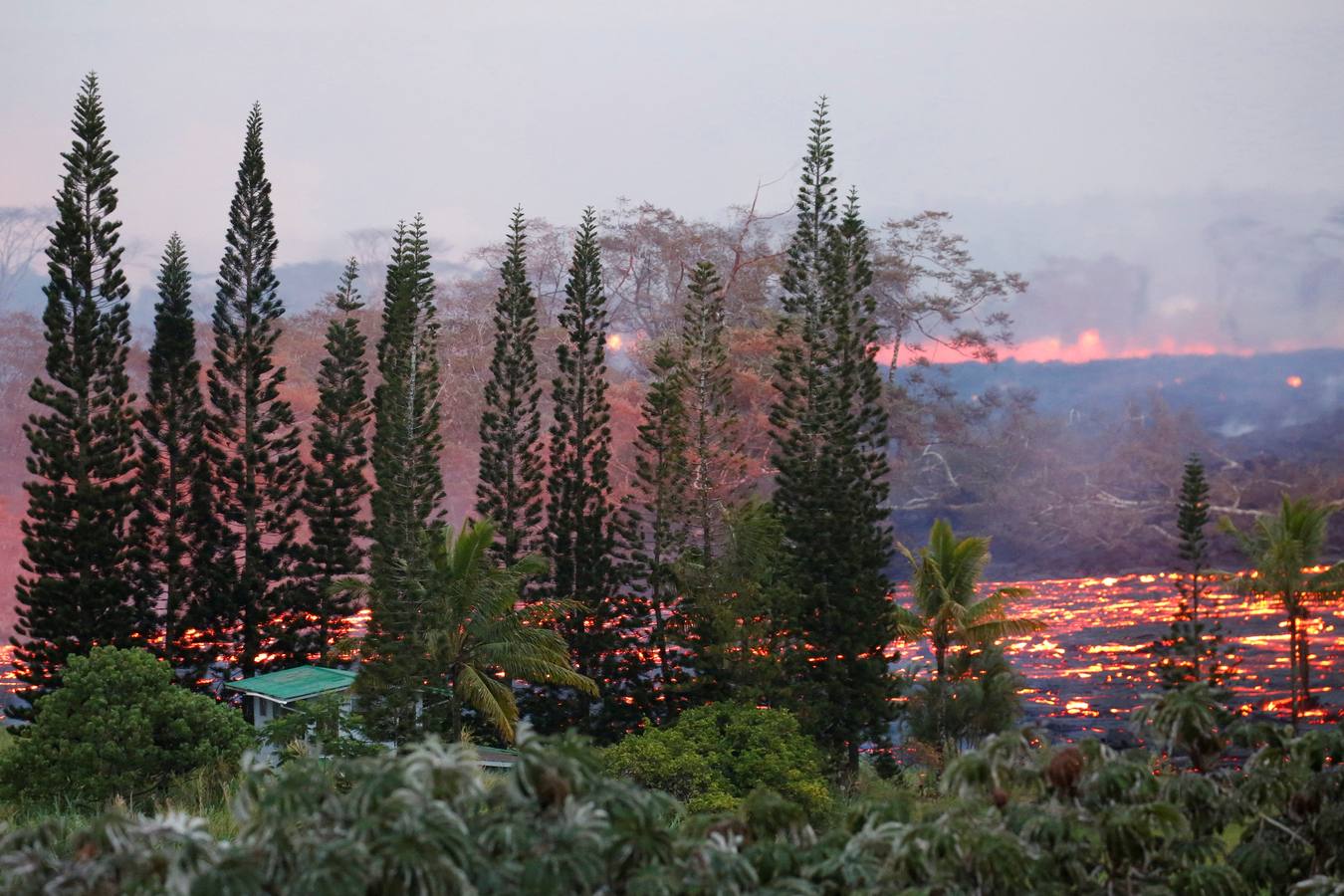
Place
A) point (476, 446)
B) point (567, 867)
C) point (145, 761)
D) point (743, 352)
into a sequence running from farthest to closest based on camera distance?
point (476, 446)
point (743, 352)
point (145, 761)
point (567, 867)

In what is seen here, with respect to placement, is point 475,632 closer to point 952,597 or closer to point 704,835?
point 952,597

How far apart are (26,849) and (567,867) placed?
1.85m

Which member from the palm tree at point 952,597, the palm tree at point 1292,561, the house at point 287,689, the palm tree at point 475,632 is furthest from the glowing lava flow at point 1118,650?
the palm tree at point 475,632

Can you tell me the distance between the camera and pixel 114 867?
14.7 feet

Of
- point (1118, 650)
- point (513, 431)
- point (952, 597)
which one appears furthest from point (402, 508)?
point (1118, 650)

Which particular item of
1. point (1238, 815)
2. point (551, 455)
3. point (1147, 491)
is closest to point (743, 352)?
point (551, 455)

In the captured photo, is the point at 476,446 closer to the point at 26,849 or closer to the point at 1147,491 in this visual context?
the point at 1147,491

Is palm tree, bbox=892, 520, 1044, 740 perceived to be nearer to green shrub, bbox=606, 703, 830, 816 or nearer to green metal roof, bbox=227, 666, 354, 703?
green shrub, bbox=606, 703, 830, 816

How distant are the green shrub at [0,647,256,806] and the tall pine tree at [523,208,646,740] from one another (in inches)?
367

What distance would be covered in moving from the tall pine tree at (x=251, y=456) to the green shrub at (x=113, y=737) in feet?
32.3

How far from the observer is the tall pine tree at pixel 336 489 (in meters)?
28.2

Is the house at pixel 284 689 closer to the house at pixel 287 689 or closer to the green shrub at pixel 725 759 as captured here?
the house at pixel 287 689

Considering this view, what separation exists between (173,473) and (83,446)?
2.00m

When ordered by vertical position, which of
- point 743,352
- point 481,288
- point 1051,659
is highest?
point 481,288
